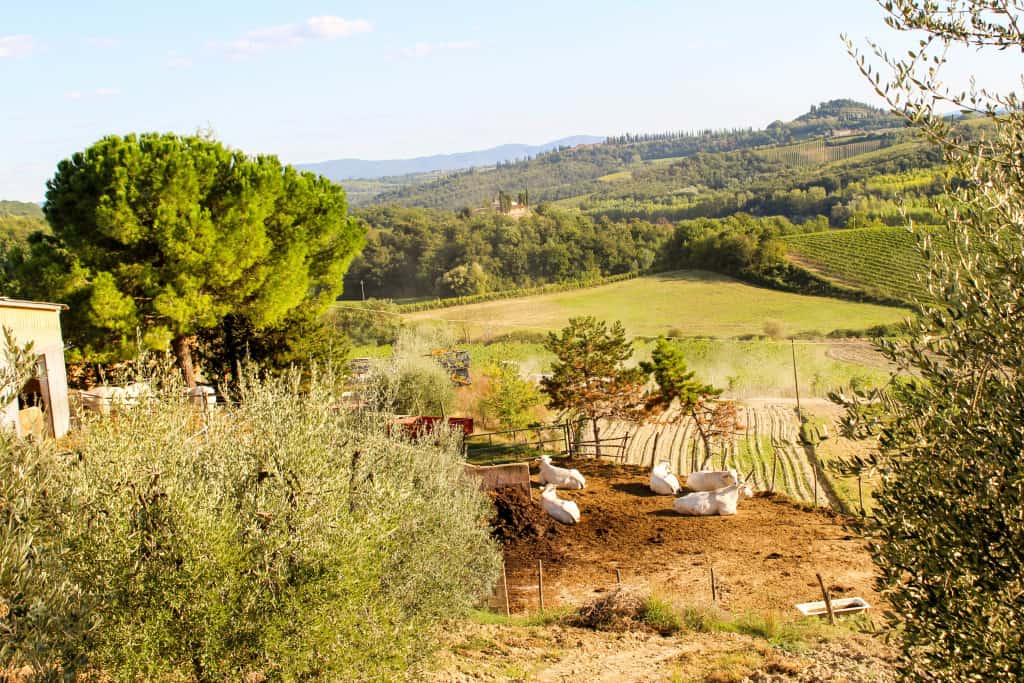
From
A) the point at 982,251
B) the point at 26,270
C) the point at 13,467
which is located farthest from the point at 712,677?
the point at 26,270

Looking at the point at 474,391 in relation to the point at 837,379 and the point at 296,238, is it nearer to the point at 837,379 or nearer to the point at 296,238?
the point at 296,238

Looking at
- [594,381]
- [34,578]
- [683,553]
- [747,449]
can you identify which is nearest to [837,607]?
[683,553]

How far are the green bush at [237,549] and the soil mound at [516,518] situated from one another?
8.00 meters

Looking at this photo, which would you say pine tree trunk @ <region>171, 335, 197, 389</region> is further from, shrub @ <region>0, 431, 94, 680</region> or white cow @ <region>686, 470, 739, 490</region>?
shrub @ <region>0, 431, 94, 680</region>

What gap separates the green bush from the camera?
6.75 metres

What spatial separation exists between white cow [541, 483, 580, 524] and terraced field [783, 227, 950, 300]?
43.4 metres

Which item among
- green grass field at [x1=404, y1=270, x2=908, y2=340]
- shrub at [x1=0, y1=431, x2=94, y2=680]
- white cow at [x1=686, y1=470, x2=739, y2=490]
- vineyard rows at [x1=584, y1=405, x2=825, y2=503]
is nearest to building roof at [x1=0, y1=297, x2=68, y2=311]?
shrub at [x1=0, y1=431, x2=94, y2=680]

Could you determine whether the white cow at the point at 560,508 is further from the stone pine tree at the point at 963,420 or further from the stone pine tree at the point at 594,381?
the stone pine tree at the point at 963,420

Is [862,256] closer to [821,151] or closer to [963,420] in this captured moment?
[963,420]

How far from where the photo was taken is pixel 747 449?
2714cm

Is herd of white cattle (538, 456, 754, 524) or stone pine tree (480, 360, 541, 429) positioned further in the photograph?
stone pine tree (480, 360, 541, 429)

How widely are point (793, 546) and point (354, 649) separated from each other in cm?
1141

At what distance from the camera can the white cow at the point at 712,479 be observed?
792 inches

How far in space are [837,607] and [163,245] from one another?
17.9 m
